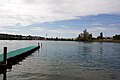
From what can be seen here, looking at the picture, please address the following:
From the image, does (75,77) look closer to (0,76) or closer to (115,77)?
(115,77)

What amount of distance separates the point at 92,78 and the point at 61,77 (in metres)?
3.99

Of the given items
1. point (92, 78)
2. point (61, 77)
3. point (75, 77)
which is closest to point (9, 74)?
point (61, 77)

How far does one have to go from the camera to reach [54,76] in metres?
27.0

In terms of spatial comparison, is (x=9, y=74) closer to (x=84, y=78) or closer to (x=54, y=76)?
(x=54, y=76)

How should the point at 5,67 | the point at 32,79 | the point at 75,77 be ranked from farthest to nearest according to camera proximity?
the point at 5,67, the point at 75,77, the point at 32,79

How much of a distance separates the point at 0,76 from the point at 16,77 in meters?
2.46

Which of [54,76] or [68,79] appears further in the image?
[54,76]

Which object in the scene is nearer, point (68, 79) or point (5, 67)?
point (68, 79)

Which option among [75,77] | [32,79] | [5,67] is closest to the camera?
[32,79]

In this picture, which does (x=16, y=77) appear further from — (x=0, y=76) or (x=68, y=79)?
(x=68, y=79)

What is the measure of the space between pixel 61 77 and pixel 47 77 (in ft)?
5.92

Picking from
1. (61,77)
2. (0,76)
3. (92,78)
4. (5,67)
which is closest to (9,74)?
(0,76)

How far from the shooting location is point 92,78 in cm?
2638

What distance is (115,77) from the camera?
27.4m
